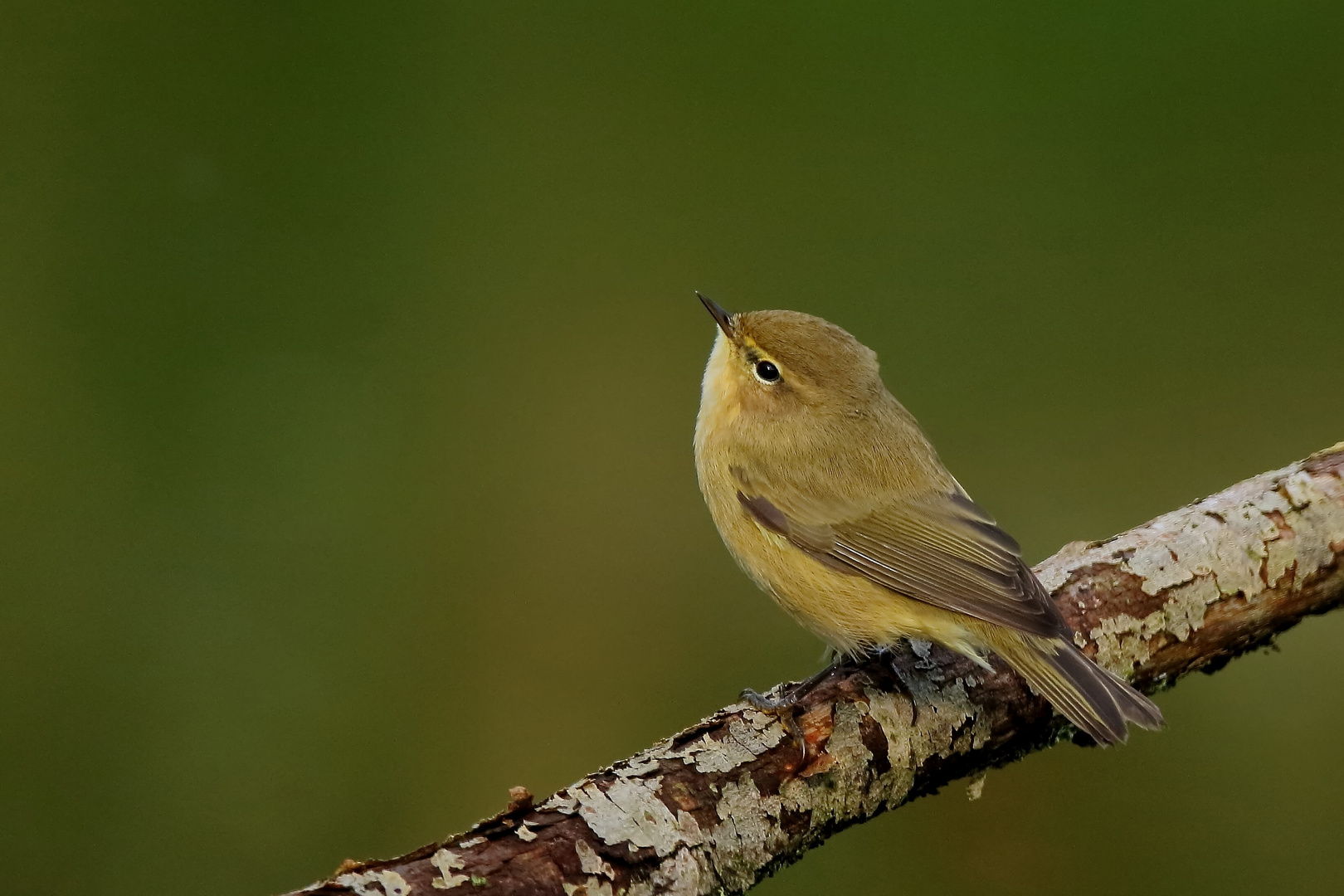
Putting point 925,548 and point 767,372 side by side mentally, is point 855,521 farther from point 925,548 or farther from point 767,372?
point 767,372

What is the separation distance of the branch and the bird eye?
78cm

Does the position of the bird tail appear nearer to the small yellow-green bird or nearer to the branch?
the small yellow-green bird

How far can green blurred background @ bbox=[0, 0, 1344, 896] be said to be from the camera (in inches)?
154

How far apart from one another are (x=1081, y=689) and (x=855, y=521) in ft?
2.12

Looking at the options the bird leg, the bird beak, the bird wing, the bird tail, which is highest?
the bird beak

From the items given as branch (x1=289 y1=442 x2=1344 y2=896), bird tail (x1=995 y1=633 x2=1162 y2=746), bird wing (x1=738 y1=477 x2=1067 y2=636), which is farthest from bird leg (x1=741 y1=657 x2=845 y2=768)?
bird tail (x1=995 y1=633 x2=1162 y2=746)

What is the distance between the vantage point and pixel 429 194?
468 centimetres

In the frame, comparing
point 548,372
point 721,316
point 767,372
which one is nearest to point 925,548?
point 767,372

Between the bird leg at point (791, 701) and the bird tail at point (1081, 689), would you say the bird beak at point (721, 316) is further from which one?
the bird tail at point (1081, 689)

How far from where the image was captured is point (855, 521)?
2.81 m

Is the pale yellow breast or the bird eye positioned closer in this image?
the pale yellow breast

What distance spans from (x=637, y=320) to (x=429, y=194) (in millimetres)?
953

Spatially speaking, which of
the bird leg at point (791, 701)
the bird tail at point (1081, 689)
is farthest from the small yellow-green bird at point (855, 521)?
the bird leg at point (791, 701)

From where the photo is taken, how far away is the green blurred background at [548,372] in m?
3.90
